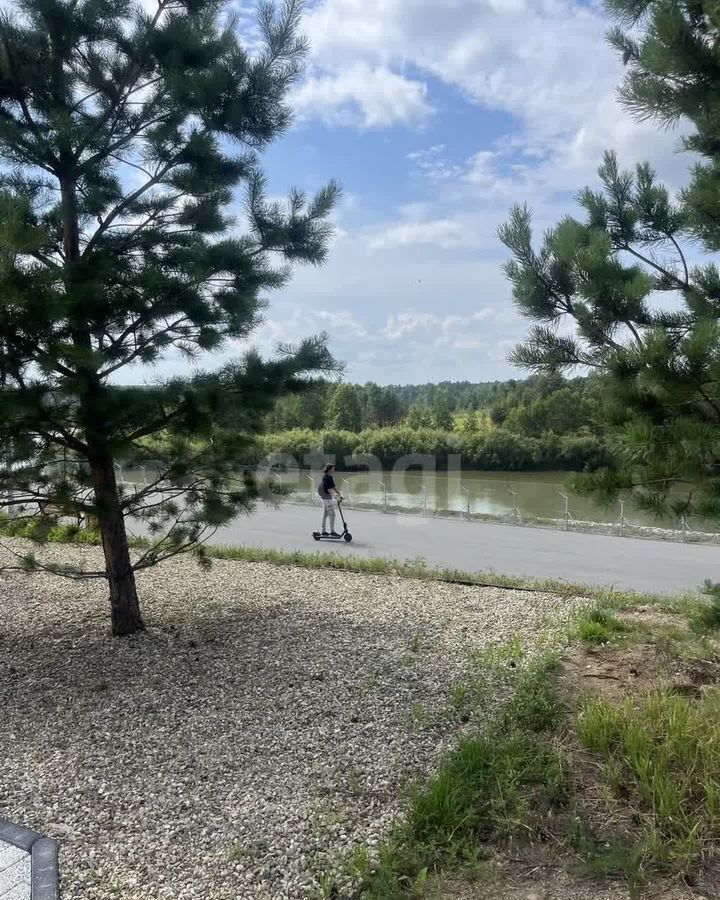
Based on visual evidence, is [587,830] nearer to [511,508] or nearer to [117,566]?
[117,566]

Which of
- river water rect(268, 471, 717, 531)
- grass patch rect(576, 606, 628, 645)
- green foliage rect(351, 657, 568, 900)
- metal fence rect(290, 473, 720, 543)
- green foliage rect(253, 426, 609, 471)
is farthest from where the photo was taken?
green foliage rect(253, 426, 609, 471)

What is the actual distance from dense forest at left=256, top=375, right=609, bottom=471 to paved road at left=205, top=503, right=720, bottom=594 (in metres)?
1.21

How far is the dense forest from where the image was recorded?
11.6 feet

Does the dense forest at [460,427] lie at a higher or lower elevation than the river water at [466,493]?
higher

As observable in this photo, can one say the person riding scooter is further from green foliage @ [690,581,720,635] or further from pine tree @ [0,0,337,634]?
green foliage @ [690,581,720,635]

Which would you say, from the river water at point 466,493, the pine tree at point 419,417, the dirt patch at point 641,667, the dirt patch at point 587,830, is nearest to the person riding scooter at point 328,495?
the river water at point 466,493

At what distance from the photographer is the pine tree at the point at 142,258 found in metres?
3.81

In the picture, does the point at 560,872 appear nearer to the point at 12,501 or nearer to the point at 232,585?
the point at 12,501

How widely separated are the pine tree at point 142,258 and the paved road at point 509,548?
425cm

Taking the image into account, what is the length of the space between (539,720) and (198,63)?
4.18 metres

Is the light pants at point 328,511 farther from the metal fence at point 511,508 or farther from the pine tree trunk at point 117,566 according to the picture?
the pine tree trunk at point 117,566

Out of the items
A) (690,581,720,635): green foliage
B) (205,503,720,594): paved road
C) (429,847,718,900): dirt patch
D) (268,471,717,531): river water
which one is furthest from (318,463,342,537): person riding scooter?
(429,847,718,900): dirt patch

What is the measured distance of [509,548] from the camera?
924 centimetres

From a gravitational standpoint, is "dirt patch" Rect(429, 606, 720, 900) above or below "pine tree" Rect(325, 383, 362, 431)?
below
